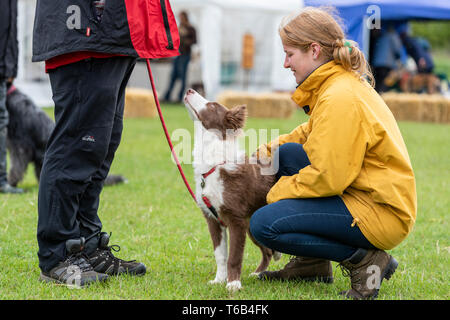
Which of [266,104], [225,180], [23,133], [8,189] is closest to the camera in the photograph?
[225,180]

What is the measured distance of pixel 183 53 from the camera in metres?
14.5

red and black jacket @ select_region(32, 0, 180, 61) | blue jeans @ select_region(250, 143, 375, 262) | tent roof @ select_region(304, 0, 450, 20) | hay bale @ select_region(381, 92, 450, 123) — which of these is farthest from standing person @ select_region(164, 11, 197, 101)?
blue jeans @ select_region(250, 143, 375, 262)

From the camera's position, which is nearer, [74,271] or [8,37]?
[74,271]

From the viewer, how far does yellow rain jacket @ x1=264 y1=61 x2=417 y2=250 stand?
2.62m

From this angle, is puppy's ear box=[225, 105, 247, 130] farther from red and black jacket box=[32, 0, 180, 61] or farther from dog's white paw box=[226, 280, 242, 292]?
dog's white paw box=[226, 280, 242, 292]

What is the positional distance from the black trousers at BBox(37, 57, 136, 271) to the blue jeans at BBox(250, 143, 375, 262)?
0.91 meters

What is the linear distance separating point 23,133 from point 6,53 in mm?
884

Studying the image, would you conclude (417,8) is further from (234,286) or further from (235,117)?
(234,286)

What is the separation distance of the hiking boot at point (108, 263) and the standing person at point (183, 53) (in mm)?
11352

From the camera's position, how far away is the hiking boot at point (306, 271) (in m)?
3.12

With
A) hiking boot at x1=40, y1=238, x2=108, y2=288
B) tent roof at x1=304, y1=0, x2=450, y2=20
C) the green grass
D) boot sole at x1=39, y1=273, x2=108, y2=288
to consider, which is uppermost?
tent roof at x1=304, y1=0, x2=450, y2=20

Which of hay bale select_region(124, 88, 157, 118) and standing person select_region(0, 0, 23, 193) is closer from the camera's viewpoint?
standing person select_region(0, 0, 23, 193)

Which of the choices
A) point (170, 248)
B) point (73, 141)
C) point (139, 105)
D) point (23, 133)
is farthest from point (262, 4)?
point (73, 141)
